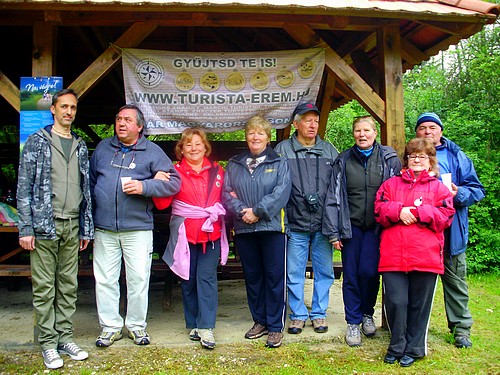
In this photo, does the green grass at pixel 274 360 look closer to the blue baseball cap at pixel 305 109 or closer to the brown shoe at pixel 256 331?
the brown shoe at pixel 256 331

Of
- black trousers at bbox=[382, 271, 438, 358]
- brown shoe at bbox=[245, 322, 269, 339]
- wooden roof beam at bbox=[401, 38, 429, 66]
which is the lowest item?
brown shoe at bbox=[245, 322, 269, 339]

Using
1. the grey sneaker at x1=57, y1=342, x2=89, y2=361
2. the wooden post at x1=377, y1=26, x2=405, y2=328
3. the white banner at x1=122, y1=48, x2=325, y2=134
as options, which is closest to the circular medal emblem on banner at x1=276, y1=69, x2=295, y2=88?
the white banner at x1=122, y1=48, x2=325, y2=134

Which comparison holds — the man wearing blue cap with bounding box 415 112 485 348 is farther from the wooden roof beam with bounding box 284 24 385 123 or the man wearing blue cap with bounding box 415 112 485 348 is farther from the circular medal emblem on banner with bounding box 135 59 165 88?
the circular medal emblem on banner with bounding box 135 59 165 88

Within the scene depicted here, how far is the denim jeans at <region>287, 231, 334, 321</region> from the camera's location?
4656 mm

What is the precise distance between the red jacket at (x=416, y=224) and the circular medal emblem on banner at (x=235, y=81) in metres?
2.03

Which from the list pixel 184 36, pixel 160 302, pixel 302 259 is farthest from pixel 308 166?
pixel 184 36

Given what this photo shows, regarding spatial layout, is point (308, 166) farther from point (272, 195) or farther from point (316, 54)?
point (316, 54)

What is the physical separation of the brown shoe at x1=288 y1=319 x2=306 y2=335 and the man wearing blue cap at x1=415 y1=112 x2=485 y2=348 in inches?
55.6

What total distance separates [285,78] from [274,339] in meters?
2.71

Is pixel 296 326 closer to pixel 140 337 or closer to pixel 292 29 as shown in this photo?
pixel 140 337

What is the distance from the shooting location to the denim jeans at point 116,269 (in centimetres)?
430

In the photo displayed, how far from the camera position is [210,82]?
16.8ft

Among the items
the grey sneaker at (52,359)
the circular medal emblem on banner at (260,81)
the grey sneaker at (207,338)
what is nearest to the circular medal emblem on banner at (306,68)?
the circular medal emblem on banner at (260,81)

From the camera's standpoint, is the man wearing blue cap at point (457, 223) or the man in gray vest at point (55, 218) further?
the man wearing blue cap at point (457, 223)
